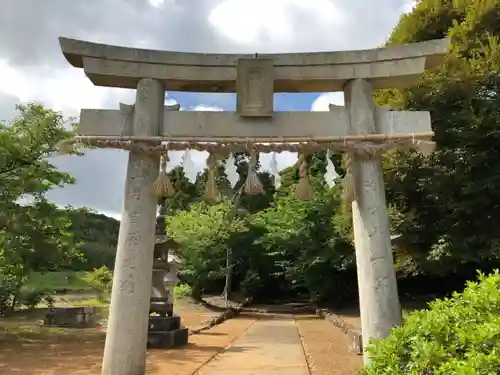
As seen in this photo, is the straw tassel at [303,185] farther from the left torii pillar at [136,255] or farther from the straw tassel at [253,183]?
the left torii pillar at [136,255]

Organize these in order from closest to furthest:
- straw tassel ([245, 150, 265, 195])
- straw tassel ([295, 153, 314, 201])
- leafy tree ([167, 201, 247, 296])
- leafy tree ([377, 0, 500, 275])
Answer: straw tassel ([245, 150, 265, 195]) → straw tassel ([295, 153, 314, 201]) → leafy tree ([377, 0, 500, 275]) → leafy tree ([167, 201, 247, 296])

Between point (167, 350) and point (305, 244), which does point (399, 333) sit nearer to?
point (167, 350)

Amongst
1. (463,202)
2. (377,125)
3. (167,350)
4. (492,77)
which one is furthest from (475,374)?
(492,77)

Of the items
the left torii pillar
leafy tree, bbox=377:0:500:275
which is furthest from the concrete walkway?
leafy tree, bbox=377:0:500:275

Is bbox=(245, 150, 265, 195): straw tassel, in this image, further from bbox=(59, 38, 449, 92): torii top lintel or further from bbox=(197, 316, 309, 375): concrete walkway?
bbox=(197, 316, 309, 375): concrete walkway

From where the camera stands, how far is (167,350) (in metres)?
8.95

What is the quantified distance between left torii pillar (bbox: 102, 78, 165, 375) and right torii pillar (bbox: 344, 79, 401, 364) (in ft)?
7.75

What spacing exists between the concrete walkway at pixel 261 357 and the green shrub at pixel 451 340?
3.83 meters

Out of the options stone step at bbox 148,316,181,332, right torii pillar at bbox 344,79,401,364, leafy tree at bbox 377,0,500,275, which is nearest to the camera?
right torii pillar at bbox 344,79,401,364

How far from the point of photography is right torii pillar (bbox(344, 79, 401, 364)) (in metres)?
4.68

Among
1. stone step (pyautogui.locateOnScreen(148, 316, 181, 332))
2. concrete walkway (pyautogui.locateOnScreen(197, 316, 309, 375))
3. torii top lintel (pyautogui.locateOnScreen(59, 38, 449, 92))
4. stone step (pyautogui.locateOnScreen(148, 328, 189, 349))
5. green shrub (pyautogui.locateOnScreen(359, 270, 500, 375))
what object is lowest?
concrete walkway (pyautogui.locateOnScreen(197, 316, 309, 375))

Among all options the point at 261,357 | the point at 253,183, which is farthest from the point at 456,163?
the point at 253,183

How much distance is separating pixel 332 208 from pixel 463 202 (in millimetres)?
7920

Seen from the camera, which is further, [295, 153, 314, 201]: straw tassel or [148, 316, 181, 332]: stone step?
[148, 316, 181, 332]: stone step
